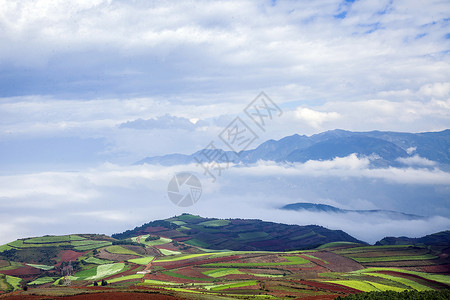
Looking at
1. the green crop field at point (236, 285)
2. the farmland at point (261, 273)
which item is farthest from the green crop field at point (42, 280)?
the green crop field at point (236, 285)

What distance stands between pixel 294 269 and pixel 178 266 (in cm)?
4543

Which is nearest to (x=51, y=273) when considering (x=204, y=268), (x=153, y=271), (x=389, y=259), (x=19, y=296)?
(x=153, y=271)

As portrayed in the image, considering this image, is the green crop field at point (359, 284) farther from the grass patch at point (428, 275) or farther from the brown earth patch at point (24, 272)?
the brown earth patch at point (24, 272)

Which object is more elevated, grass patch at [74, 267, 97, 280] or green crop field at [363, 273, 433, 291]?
grass patch at [74, 267, 97, 280]

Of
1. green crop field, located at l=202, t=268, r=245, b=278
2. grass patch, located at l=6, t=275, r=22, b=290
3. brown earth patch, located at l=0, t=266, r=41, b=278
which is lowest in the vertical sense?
green crop field, located at l=202, t=268, r=245, b=278

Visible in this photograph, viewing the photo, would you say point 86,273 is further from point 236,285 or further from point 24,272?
point 236,285

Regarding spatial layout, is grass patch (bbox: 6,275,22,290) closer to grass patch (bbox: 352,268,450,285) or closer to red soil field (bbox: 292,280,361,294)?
red soil field (bbox: 292,280,361,294)

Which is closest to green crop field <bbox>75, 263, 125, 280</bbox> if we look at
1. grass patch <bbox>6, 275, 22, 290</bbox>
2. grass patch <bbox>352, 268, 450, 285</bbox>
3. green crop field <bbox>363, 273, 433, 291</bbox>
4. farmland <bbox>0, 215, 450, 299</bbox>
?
farmland <bbox>0, 215, 450, 299</bbox>

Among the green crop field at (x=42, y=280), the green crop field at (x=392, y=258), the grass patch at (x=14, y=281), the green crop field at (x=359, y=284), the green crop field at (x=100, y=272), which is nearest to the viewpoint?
the green crop field at (x=359, y=284)

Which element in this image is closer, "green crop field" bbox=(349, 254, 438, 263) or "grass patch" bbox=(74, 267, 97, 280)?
"grass patch" bbox=(74, 267, 97, 280)

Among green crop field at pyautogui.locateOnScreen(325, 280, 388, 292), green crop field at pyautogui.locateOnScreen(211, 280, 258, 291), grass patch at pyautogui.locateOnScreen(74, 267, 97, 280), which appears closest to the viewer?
green crop field at pyautogui.locateOnScreen(325, 280, 388, 292)

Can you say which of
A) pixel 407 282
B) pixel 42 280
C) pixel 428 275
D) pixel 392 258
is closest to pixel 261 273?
pixel 407 282

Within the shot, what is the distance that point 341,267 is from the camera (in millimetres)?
152750

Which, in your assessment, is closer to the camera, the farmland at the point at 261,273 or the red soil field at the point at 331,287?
the red soil field at the point at 331,287
